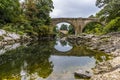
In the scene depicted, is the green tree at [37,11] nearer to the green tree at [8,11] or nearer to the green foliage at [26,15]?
the green foliage at [26,15]

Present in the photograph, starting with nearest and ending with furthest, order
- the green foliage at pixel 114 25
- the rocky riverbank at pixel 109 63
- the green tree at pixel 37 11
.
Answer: the rocky riverbank at pixel 109 63, the green foliage at pixel 114 25, the green tree at pixel 37 11

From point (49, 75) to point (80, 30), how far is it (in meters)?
69.5

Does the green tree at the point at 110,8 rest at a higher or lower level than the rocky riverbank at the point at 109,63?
higher

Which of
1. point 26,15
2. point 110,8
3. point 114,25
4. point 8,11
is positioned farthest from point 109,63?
point 26,15

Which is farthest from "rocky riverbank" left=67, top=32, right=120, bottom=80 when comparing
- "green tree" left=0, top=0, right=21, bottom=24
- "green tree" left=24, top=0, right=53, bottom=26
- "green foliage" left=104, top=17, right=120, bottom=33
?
"green tree" left=24, top=0, right=53, bottom=26

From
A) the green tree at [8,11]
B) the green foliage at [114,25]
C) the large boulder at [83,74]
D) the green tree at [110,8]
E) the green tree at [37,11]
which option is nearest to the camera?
the large boulder at [83,74]

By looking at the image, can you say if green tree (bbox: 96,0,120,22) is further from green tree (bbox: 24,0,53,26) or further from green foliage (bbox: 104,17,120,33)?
green tree (bbox: 24,0,53,26)

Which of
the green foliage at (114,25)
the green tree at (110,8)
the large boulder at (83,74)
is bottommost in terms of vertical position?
the large boulder at (83,74)

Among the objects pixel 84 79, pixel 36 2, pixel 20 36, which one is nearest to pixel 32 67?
pixel 84 79

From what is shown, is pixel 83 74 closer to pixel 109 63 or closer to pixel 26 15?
pixel 109 63

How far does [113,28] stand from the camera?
4622cm

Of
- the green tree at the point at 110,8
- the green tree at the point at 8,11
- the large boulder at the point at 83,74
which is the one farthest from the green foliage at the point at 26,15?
the large boulder at the point at 83,74

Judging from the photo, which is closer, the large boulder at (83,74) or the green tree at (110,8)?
the large boulder at (83,74)

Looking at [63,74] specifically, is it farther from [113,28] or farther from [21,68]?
[113,28]
